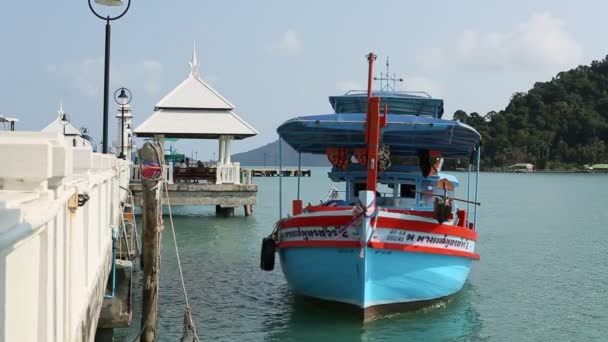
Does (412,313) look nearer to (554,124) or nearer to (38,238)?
(38,238)

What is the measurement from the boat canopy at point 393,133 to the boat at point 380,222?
2cm

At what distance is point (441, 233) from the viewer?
13.8 m

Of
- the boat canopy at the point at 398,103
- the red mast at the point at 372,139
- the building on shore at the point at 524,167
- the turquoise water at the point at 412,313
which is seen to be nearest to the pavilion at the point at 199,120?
the turquoise water at the point at 412,313

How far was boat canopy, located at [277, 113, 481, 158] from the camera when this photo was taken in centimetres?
1403

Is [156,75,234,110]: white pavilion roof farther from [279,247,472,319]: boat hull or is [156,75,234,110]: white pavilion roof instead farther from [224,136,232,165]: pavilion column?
[279,247,472,319]: boat hull

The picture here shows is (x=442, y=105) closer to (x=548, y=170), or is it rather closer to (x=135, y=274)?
(x=135, y=274)

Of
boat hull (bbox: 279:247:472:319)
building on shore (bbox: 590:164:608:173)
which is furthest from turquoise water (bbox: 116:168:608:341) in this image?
building on shore (bbox: 590:164:608:173)

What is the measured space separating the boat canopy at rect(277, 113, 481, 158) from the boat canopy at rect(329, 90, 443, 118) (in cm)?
102

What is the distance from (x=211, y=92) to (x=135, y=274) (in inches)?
751

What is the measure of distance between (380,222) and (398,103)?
4.93 metres

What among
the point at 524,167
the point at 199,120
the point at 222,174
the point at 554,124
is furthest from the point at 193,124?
the point at 524,167

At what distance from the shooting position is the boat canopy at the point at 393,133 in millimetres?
14031

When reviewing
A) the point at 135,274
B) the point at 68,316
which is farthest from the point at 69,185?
the point at 135,274

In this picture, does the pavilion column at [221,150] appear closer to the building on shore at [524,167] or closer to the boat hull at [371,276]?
the boat hull at [371,276]
